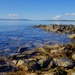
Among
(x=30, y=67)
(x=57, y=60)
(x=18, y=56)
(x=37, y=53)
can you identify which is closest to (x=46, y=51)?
(x=37, y=53)

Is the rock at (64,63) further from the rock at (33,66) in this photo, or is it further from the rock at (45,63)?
the rock at (33,66)

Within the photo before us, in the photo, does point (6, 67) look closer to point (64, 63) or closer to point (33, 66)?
point (33, 66)

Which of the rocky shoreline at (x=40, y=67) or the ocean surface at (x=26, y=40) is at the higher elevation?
the rocky shoreline at (x=40, y=67)

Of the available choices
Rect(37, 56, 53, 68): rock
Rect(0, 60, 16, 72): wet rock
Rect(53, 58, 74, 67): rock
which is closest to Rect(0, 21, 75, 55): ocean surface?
Rect(0, 60, 16, 72): wet rock

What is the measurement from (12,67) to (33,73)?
3826mm

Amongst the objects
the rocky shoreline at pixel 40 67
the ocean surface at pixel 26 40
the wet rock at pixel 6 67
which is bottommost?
the ocean surface at pixel 26 40

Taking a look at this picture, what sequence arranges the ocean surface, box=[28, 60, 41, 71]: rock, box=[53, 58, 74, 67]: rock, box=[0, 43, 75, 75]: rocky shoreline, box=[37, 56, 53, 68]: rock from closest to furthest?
box=[0, 43, 75, 75]: rocky shoreline < box=[28, 60, 41, 71]: rock < box=[53, 58, 74, 67]: rock < box=[37, 56, 53, 68]: rock < the ocean surface

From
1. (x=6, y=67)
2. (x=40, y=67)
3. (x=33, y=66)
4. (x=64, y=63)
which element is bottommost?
(x=6, y=67)

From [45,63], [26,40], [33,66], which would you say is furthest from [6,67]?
[26,40]

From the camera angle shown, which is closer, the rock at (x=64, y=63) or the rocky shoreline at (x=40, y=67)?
the rocky shoreline at (x=40, y=67)

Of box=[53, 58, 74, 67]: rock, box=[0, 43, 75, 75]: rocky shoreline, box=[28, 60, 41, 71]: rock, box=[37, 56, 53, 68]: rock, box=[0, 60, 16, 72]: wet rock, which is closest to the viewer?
box=[0, 43, 75, 75]: rocky shoreline

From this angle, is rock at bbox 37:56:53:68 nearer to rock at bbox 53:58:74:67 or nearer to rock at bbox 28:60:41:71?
rock at bbox 28:60:41:71

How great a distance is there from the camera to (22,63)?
71.2 feet

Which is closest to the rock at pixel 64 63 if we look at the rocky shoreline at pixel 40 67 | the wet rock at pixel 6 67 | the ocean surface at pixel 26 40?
the rocky shoreline at pixel 40 67
